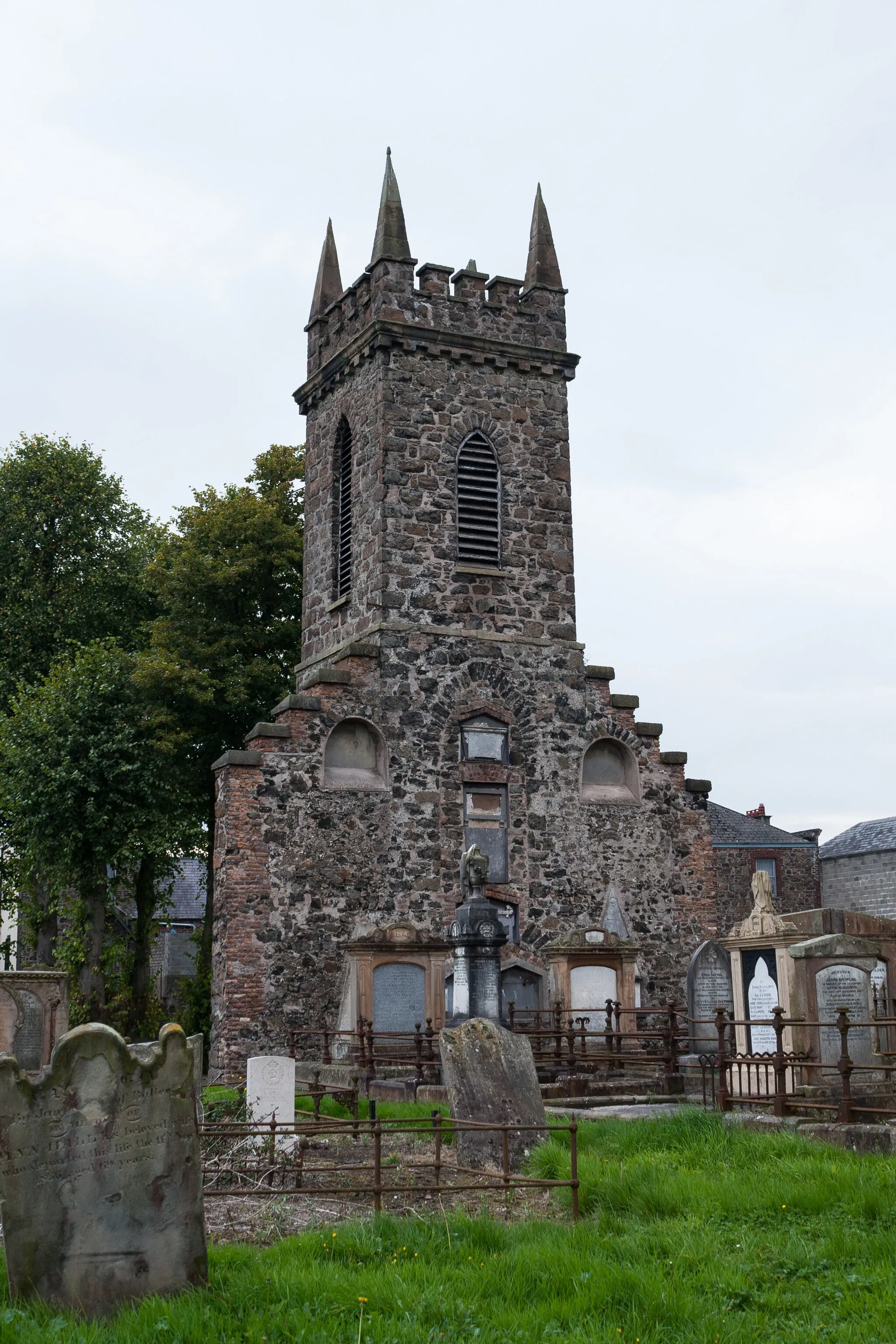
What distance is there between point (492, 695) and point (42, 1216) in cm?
1766

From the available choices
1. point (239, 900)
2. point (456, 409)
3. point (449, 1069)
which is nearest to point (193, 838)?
point (239, 900)

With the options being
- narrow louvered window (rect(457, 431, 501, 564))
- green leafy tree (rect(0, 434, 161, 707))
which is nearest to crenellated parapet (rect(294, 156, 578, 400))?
narrow louvered window (rect(457, 431, 501, 564))

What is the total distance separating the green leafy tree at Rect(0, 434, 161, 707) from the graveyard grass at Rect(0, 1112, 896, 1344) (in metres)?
27.3

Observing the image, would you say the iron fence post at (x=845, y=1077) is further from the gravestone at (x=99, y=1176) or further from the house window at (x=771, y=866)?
the house window at (x=771, y=866)

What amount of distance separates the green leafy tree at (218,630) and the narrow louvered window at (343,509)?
3.73m

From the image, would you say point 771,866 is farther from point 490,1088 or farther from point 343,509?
point 490,1088

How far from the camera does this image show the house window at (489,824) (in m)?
24.3

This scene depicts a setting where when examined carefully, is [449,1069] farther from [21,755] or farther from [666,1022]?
[21,755]

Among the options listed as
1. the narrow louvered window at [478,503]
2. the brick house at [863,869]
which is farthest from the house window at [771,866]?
the narrow louvered window at [478,503]

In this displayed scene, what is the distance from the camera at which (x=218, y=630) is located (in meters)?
30.5

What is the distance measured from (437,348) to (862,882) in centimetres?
2969

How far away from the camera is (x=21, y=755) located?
28.6 meters

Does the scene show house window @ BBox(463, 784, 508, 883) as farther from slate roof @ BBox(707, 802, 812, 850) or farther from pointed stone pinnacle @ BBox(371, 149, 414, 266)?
slate roof @ BBox(707, 802, 812, 850)

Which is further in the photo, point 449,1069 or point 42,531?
point 42,531
